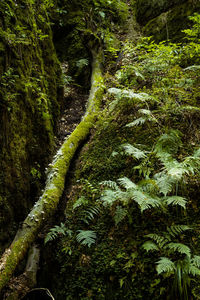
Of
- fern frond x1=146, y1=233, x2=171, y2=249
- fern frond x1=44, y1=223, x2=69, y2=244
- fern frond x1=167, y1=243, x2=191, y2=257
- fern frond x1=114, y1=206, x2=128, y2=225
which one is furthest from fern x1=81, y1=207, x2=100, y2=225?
fern frond x1=167, y1=243, x2=191, y2=257

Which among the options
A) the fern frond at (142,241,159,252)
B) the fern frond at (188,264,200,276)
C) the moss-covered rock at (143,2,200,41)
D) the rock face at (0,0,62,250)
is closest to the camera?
the fern frond at (188,264,200,276)

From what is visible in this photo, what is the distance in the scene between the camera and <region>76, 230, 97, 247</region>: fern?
3.11 metres

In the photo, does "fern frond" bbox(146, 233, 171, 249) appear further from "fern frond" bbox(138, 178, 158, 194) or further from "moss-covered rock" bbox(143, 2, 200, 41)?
"moss-covered rock" bbox(143, 2, 200, 41)

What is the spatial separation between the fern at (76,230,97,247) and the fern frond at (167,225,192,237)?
118 cm

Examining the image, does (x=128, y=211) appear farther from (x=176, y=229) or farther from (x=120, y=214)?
(x=176, y=229)

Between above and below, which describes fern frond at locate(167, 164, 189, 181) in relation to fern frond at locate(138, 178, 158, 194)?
above

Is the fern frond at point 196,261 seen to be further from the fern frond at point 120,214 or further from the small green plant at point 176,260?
the fern frond at point 120,214

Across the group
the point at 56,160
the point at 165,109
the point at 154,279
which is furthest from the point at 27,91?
the point at 154,279

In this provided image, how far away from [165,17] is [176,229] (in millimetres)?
7621

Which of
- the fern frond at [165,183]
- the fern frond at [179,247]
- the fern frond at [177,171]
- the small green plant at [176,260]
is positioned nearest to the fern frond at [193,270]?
the small green plant at [176,260]

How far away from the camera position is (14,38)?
404 cm

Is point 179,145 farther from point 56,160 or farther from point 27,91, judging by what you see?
point 27,91

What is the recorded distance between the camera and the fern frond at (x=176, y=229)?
2.57 m

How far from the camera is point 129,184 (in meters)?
2.93
